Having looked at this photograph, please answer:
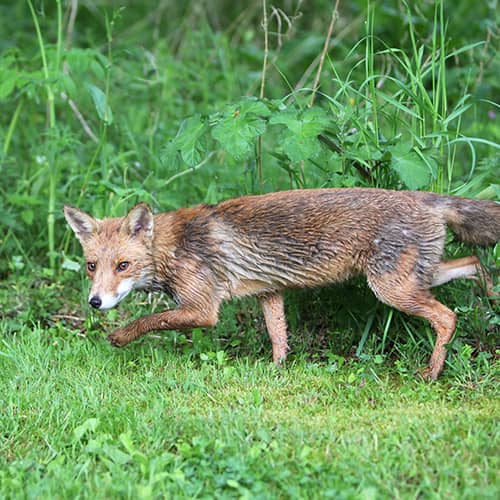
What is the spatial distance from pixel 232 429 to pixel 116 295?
4.56ft

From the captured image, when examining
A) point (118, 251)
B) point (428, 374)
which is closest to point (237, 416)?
point (428, 374)

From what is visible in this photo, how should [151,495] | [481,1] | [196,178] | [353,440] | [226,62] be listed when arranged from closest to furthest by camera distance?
1. [151,495]
2. [353,440]
3. [196,178]
4. [226,62]
5. [481,1]

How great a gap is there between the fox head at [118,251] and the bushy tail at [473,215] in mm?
1947

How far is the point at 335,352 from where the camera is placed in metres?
6.09

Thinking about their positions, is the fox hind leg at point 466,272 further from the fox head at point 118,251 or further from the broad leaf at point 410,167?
the fox head at point 118,251

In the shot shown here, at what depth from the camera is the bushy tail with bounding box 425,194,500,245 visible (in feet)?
18.3

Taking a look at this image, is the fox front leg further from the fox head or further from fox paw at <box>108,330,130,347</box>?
the fox head

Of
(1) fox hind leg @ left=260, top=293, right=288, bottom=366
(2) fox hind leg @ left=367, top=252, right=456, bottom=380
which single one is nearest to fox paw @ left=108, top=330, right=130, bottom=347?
(1) fox hind leg @ left=260, top=293, right=288, bottom=366

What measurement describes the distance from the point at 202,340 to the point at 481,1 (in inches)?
290

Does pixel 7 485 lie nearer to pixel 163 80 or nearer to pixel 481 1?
pixel 163 80

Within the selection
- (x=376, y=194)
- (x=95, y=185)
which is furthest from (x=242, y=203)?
Result: (x=95, y=185)

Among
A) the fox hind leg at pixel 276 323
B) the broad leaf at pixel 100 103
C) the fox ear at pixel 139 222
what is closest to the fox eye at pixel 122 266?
the fox ear at pixel 139 222

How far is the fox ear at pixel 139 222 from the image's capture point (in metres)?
5.76

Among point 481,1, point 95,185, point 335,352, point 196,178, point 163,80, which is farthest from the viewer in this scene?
point 481,1
